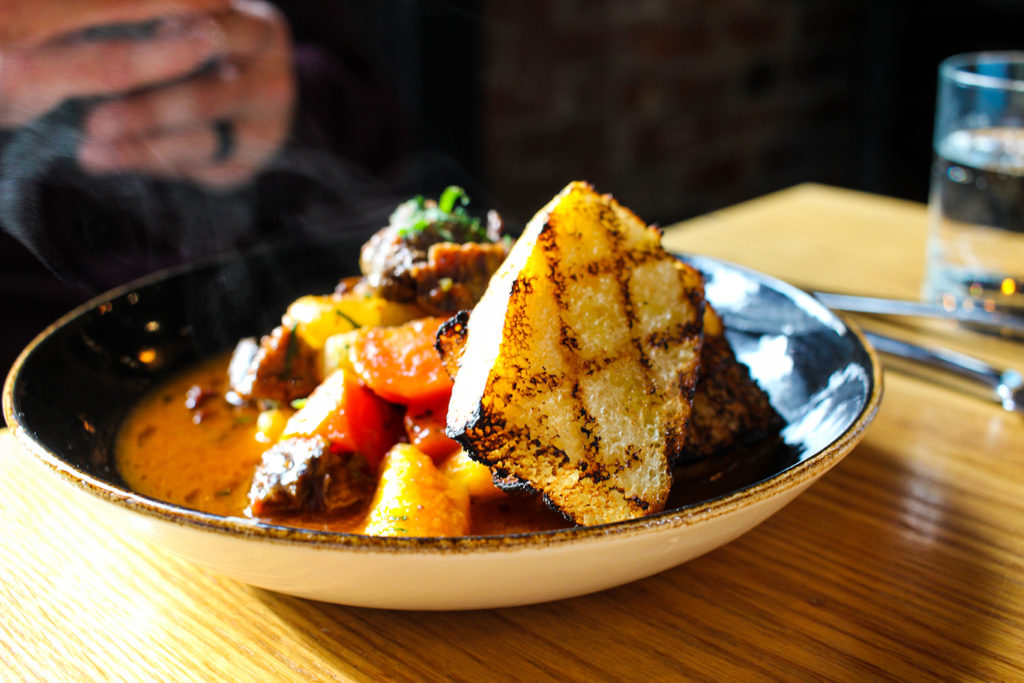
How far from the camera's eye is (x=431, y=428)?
48.3 inches

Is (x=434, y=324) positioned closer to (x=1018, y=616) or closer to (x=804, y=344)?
(x=804, y=344)

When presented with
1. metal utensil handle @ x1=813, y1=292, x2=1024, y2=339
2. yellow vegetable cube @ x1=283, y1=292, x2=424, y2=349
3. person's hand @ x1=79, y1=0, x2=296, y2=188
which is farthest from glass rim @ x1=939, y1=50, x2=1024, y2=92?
person's hand @ x1=79, y1=0, x2=296, y2=188

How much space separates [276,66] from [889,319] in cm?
194

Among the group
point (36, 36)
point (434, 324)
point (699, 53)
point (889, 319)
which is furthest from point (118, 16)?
point (699, 53)

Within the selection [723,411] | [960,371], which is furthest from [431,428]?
[960,371]

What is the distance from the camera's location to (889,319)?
1.98 m

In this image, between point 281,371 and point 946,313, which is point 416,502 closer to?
point 281,371

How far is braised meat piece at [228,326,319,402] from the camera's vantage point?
1.41m

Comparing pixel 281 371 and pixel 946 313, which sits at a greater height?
pixel 281 371

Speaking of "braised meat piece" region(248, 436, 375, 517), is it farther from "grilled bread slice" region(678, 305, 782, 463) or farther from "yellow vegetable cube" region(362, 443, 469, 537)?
"grilled bread slice" region(678, 305, 782, 463)

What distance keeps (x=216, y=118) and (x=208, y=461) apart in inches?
64.7

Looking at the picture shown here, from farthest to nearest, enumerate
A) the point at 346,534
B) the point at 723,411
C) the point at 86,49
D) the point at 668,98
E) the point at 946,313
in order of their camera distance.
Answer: the point at 668,98, the point at 86,49, the point at 946,313, the point at 723,411, the point at 346,534

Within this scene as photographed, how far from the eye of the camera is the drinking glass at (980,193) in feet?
6.31

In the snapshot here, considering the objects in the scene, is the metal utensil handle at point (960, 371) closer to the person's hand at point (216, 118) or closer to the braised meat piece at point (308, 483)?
the braised meat piece at point (308, 483)
